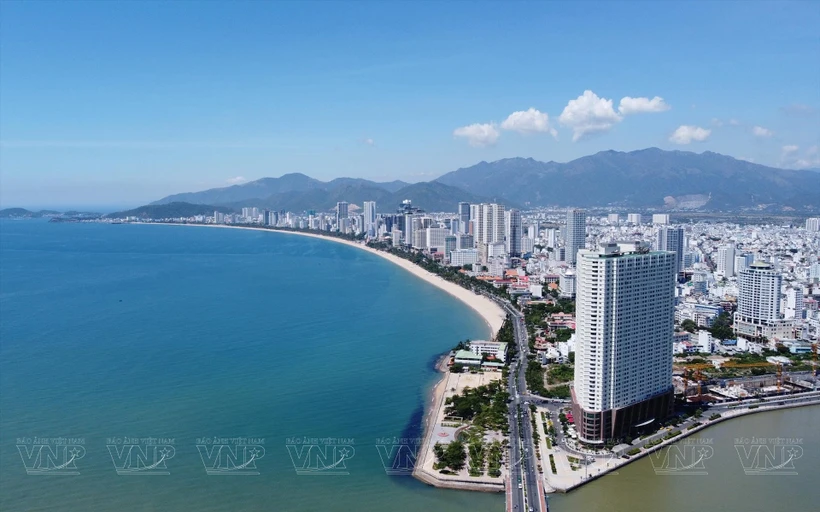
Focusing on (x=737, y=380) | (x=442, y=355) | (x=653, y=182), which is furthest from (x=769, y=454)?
(x=653, y=182)

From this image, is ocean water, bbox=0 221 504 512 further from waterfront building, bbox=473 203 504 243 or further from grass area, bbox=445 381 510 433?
waterfront building, bbox=473 203 504 243

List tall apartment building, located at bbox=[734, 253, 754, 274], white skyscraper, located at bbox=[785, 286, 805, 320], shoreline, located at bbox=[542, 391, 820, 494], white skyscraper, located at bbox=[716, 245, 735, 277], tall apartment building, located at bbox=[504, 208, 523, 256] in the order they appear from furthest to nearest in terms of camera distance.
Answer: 1. tall apartment building, located at bbox=[504, 208, 523, 256]
2. white skyscraper, located at bbox=[716, 245, 735, 277]
3. tall apartment building, located at bbox=[734, 253, 754, 274]
4. white skyscraper, located at bbox=[785, 286, 805, 320]
5. shoreline, located at bbox=[542, 391, 820, 494]

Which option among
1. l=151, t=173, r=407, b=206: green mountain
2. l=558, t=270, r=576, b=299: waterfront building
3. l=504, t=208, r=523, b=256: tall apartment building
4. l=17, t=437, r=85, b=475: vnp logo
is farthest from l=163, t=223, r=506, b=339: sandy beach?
l=151, t=173, r=407, b=206: green mountain

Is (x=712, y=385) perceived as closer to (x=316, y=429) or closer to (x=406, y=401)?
(x=406, y=401)

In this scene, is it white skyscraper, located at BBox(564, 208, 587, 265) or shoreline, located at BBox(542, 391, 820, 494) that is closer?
shoreline, located at BBox(542, 391, 820, 494)

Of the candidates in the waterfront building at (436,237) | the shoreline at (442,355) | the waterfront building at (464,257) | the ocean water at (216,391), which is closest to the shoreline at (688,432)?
the shoreline at (442,355)

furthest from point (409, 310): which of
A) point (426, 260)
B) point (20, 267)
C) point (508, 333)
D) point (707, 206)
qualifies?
point (707, 206)

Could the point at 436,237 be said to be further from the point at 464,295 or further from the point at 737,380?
the point at 737,380
